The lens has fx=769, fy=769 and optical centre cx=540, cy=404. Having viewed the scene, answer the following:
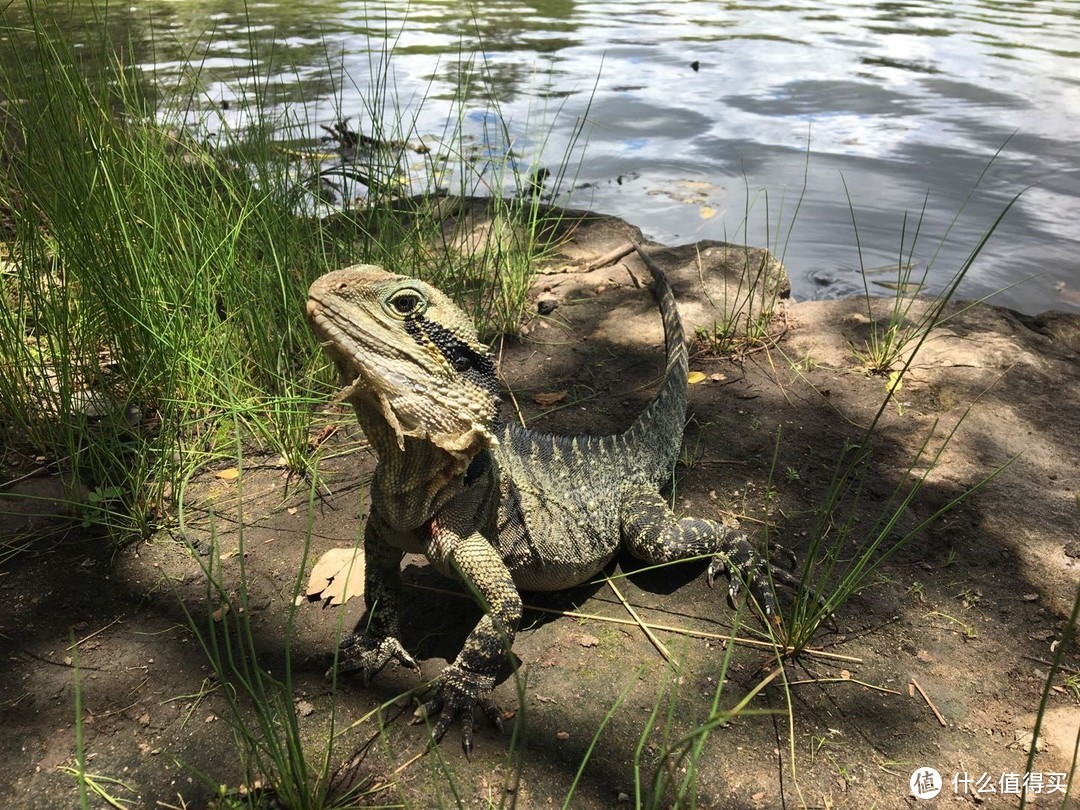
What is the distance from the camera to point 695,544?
11.5 ft

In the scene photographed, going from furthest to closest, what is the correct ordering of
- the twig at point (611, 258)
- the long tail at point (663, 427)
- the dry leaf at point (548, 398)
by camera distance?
the twig at point (611, 258)
the dry leaf at point (548, 398)
the long tail at point (663, 427)

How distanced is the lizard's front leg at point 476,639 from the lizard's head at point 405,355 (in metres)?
0.40

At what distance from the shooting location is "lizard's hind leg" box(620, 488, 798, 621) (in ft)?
11.3

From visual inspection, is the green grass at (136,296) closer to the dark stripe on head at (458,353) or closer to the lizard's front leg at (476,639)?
the dark stripe on head at (458,353)

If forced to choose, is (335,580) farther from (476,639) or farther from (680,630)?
(680,630)

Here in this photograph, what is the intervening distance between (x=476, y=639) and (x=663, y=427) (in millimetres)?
1636

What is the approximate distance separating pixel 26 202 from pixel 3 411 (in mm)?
1040

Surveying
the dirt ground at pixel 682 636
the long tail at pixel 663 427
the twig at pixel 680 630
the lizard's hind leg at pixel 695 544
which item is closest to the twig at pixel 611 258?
the dirt ground at pixel 682 636

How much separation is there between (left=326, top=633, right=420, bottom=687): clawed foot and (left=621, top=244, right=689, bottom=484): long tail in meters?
1.42

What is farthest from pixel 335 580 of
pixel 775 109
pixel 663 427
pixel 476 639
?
pixel 775 109

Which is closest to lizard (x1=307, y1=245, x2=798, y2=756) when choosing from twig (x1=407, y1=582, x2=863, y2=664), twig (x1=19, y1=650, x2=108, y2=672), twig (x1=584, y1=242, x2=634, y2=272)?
twig (x1=407, y1=582, x2=863, y2=664)

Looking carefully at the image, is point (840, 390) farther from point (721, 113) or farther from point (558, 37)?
point (558, 37)

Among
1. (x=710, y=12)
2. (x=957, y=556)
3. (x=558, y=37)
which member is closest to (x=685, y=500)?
(x=957, y=556)

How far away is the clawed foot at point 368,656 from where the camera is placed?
3043 mm
